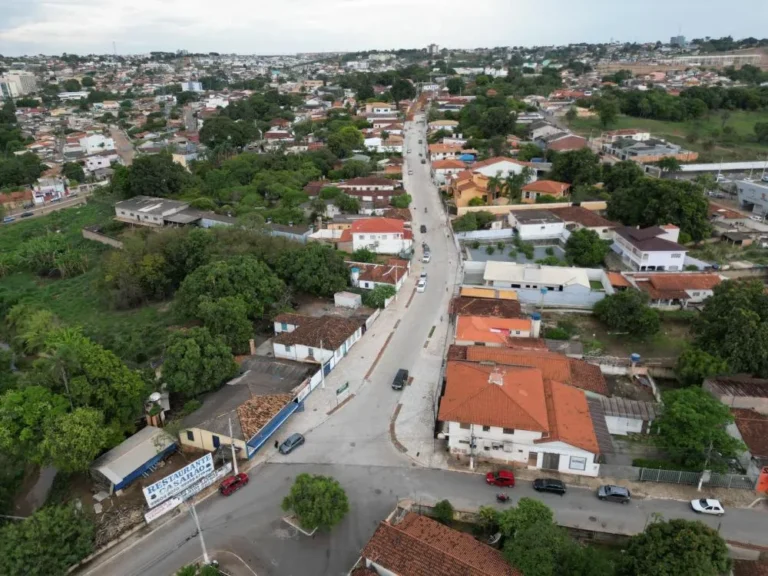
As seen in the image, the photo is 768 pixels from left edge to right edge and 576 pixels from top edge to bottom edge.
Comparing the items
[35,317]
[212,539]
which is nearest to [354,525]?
[212,539]

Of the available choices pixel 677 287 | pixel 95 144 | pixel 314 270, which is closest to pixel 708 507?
pixel 677 287

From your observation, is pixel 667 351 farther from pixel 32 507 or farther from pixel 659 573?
pixel 32 507

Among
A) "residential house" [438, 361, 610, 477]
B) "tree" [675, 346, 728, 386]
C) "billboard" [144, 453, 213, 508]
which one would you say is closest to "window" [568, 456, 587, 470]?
"residential house" [438, 361, 610, 477]

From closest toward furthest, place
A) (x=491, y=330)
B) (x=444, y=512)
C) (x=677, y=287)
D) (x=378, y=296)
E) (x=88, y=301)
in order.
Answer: (x=444, y=512) → (x=491, y=330) → (x=378, y=296) → (x=677, y=287) → (x=88, y=301)

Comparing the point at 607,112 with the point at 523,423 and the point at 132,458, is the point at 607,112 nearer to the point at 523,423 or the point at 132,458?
the point at 523,423

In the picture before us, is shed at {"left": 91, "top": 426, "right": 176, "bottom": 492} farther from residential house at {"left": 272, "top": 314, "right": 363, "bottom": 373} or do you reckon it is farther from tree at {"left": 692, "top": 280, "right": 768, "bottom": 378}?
tree at {"left": 692, "top": 280, "right": 768, "bottom": 378}
